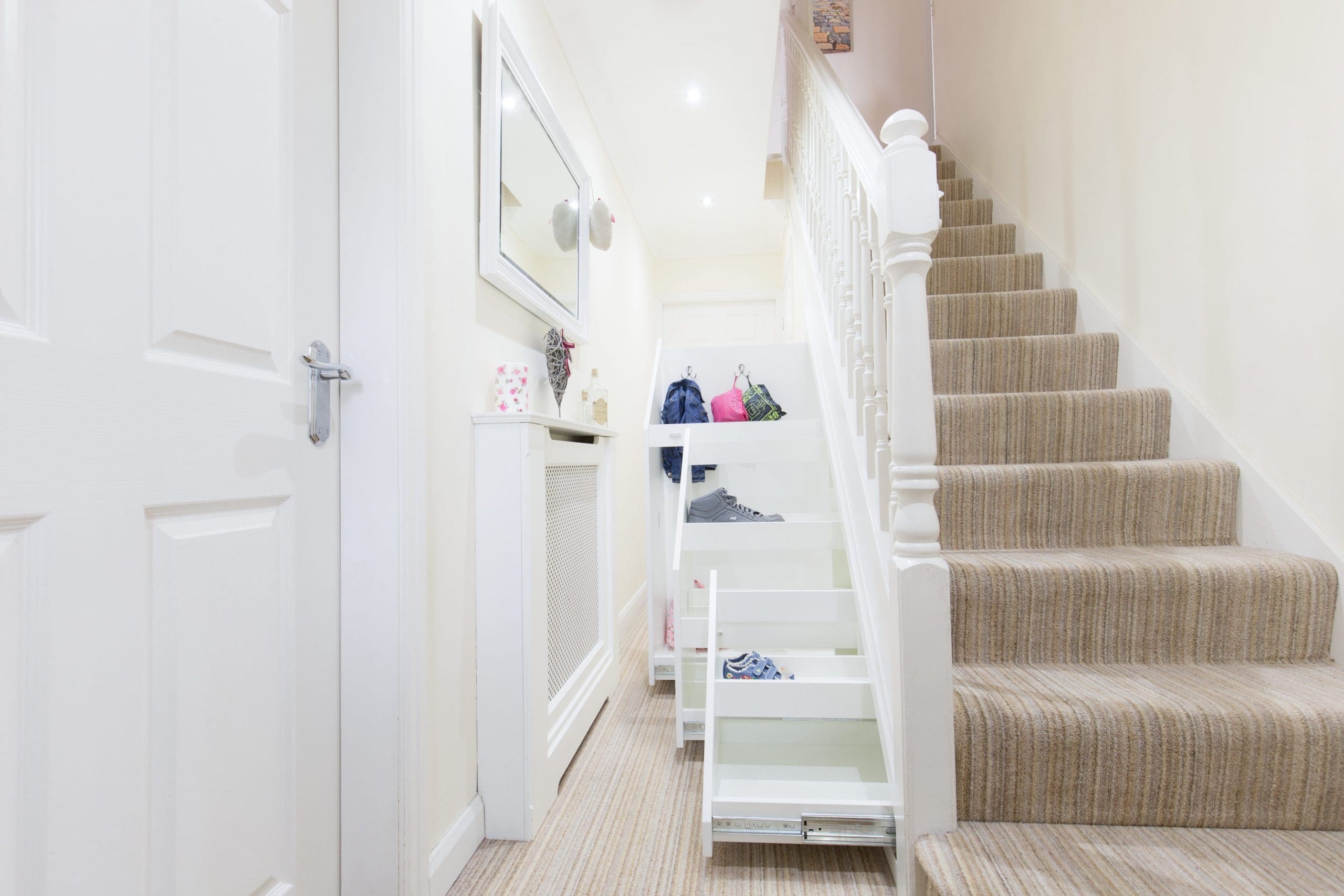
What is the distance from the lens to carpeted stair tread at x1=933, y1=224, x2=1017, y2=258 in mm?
2518

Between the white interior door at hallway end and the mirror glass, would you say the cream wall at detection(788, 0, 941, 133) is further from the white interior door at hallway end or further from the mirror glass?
the mirror glass

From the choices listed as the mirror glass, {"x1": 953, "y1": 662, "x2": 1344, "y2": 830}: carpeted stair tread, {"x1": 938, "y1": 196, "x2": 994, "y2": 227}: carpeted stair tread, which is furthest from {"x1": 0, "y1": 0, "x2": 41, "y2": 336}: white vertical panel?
{"x1": 938, "y1": 196, "x2": 994, "y2": 227}: carpeted stair tread

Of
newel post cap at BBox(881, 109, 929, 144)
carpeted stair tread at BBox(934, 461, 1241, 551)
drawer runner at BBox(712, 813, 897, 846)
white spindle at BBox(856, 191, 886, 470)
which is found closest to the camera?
newel post cap at BBox(881, 109, 929, 144)

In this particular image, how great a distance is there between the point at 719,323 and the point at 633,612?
9.12 ft

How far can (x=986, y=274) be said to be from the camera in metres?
2.31

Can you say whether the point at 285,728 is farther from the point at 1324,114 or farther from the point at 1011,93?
the point at 1011,93

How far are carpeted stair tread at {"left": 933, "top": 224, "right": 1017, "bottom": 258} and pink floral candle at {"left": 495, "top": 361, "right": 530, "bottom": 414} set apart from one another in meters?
1.87

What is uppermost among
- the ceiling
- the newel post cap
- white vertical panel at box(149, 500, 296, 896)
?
the ceiling

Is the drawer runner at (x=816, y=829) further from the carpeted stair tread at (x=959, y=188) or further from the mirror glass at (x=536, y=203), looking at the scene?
the carpeted stair tread at (x=959, y=188)

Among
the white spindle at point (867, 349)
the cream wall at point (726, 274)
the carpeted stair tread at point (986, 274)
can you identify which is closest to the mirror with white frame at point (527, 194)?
the white spindle at point (867, 349)

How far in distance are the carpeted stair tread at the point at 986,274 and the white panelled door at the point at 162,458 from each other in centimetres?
205

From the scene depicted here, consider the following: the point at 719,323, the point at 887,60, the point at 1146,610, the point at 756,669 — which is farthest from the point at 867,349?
the point at 719,323

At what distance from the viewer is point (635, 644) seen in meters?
3.03

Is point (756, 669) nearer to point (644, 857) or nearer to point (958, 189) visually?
point (644, 857)
